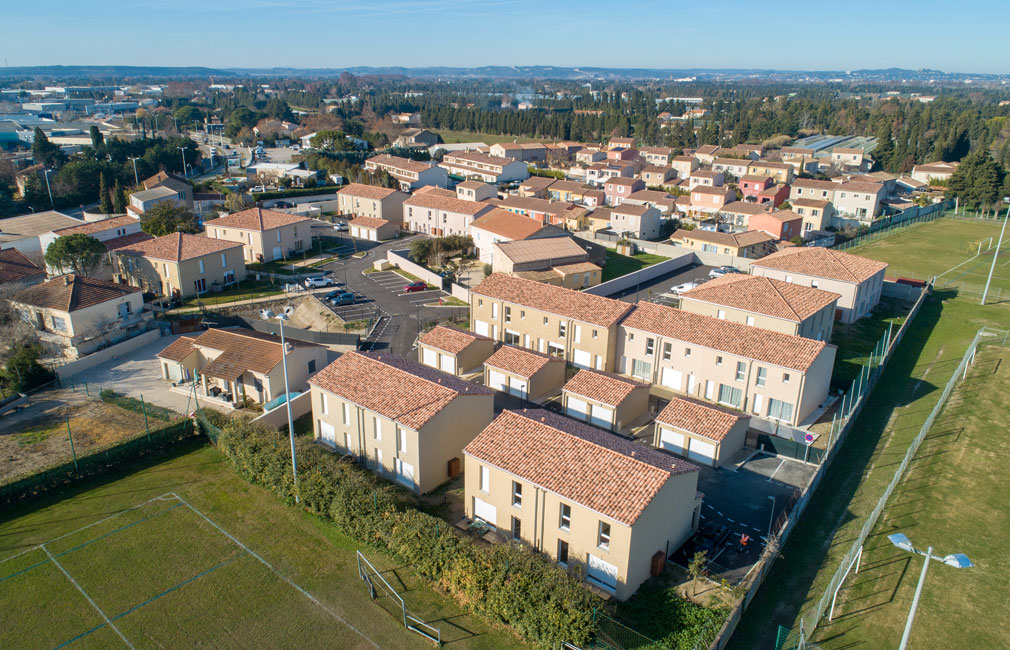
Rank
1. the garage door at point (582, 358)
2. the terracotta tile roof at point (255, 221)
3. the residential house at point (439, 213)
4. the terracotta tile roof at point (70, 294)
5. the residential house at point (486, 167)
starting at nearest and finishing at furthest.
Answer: the garage door at point (582, 358)
the terracotta tile roof at point (70, 294)
the terracotta tile roof at point (255, 221)
the residential house at point (439, 213)
the residential house at point (486, 167)

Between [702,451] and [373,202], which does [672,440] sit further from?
[373,202]

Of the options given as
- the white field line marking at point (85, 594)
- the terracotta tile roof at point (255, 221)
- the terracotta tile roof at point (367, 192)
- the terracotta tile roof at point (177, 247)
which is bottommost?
the white field line marking at point (85, 594)

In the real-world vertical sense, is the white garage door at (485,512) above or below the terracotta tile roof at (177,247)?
below

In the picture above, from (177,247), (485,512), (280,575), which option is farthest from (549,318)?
(177,247)

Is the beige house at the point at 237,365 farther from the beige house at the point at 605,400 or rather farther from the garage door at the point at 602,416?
the garage door at the point at 602,416

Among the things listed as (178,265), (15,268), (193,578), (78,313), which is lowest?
(193,578)

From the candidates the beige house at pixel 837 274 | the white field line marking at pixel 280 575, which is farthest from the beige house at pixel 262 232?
the beige house at pixel 837 274

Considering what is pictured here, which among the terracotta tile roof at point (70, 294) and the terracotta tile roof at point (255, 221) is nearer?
the terracotta tile roof at point (70, 294)
